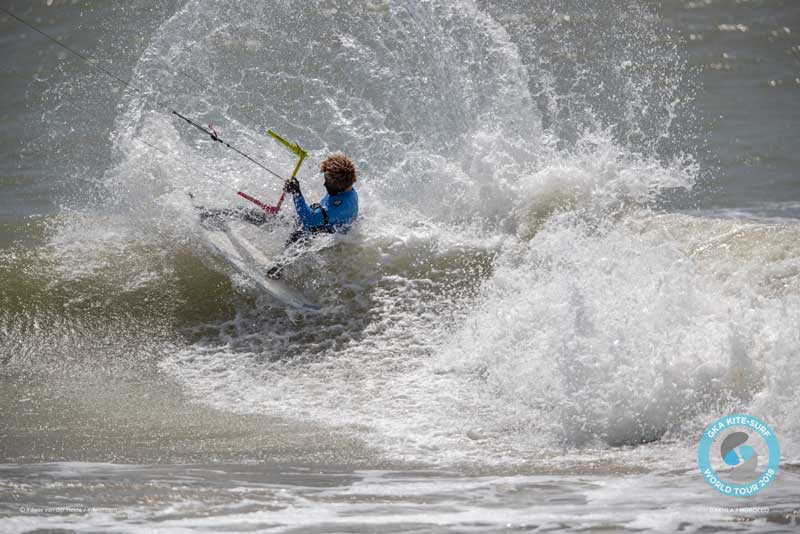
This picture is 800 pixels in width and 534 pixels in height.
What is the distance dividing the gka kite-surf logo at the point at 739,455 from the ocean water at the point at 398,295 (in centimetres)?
9

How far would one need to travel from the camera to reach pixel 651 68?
13.6 metres

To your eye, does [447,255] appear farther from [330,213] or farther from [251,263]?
[251,263]

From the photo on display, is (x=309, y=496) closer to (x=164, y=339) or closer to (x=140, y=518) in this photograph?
(x=140, y=518)

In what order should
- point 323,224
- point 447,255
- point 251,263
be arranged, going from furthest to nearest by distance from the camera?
point 447,255, point 251,263, point 323,224

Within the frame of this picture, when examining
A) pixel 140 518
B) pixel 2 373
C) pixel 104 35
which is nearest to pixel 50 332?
pixel 2 373

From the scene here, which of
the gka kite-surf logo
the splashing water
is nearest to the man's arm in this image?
the splashing water

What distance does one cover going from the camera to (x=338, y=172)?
7305mm

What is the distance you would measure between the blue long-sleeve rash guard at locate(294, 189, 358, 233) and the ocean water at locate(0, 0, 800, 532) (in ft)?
0.50

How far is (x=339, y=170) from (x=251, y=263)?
1171 millimetres

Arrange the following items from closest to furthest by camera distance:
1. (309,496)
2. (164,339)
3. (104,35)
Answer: (309,496), (164,339), (104,35)

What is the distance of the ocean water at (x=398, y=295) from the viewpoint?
4664mm

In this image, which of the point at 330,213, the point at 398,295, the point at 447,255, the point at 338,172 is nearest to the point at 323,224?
the point at 330,213

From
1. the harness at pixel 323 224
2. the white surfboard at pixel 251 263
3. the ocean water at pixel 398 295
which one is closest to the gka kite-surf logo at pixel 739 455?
the ocean water at pixel 398 295

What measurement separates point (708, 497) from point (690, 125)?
8.79 meters
